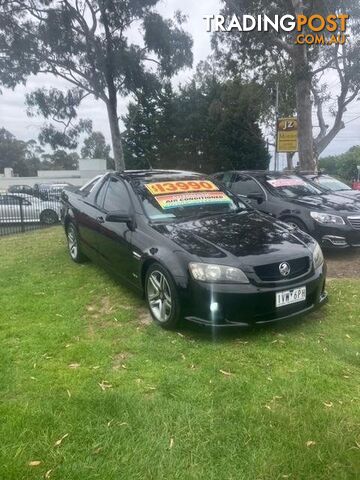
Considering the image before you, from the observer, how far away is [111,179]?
17.7 feet

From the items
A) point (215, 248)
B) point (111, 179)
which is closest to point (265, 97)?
point (111, 179)

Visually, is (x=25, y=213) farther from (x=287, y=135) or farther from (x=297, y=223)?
(x=297, y=223)

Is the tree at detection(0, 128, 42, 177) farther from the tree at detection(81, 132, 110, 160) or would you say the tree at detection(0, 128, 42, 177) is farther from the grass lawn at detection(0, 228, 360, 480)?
the grass lawn at detection(0, 228, 360, 480)

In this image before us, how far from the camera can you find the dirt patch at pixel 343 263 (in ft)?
18.6

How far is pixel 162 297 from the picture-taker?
151 inches

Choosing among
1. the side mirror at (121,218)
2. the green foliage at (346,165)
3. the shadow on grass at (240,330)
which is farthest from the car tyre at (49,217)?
A: the green foliage at (346,165)

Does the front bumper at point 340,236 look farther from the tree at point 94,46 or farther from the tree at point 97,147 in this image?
the tree at point 97,147

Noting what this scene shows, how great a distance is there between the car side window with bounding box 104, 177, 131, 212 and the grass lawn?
119 centimetres

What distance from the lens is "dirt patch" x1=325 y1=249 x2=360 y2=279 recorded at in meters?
5.66

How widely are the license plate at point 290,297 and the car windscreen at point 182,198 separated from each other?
140 cm

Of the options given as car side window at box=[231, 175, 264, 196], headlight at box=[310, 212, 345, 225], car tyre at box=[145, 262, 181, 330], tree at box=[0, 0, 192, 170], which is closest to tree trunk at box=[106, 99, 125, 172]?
tree at box=[0, 0, 192, 170]

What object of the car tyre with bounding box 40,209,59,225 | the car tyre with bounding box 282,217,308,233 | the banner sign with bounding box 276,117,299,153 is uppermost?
the banner sign with bounding box 276,117,299,153

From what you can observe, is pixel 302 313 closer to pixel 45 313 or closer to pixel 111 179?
pixel 45 313

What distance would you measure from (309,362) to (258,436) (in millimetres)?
1026
